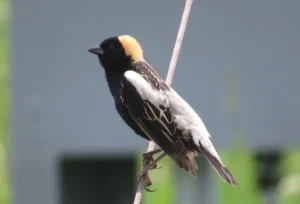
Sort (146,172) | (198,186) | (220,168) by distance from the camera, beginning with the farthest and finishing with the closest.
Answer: (198,186) < (146,172) < (220,168)

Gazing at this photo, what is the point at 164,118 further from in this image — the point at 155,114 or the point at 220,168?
the point at 220,168

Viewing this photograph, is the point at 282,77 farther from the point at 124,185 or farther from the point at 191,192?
the point at 124,185

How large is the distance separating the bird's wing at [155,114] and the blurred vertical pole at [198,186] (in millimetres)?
3095

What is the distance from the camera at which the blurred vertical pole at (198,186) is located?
691 centimetres

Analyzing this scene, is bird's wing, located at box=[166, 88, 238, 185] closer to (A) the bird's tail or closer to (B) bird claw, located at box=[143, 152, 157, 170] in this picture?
(A) the bird's tail

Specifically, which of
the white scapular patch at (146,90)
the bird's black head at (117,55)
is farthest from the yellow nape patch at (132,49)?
the white scapular patch at (146,90)

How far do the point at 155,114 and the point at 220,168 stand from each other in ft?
1.10

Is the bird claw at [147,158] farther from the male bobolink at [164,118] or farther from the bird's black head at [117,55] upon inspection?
the bird's black head at [117,55]

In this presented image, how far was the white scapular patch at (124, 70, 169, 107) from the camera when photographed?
3.77 m

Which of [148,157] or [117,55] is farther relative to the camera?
[117,55]

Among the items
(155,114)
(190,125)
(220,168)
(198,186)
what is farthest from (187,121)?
(198,186)

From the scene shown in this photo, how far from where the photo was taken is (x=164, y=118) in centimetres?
374

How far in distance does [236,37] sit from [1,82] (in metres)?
2.67

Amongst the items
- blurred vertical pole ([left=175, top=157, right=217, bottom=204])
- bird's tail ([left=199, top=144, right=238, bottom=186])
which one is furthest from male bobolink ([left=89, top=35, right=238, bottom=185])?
blurred vertical pole ([left=175, top=157, right=217, bottom=204])
